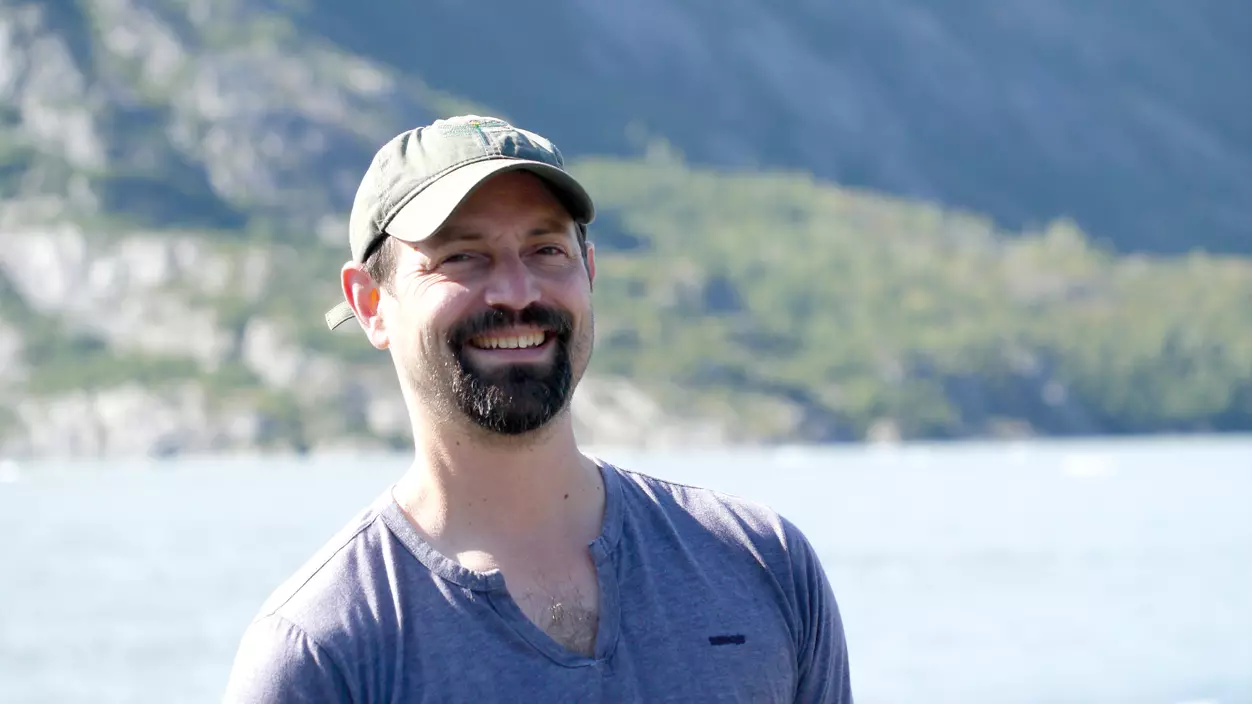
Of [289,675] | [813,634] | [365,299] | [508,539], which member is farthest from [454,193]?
[813,634]

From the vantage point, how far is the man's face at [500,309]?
17.7 feet

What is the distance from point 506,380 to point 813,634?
1.03 meters

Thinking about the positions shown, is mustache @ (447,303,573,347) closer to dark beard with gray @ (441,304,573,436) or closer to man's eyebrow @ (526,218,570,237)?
dark beard with gray @ (441,304,573,436)

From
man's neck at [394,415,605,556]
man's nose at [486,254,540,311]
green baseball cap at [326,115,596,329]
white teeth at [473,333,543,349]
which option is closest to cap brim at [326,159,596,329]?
green baseball cap at [326,115,596,329]

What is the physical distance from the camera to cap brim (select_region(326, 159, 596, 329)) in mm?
5242

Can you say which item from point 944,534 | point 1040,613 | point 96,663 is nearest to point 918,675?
point 1040,613

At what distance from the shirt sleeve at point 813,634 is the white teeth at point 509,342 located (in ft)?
2.79

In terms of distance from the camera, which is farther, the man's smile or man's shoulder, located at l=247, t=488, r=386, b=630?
the man's smile

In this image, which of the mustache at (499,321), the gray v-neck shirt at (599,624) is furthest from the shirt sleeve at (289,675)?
the mustache at (499,321)

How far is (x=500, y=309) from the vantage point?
541 cm

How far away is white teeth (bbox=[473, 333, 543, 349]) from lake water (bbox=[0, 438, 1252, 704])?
155 feet

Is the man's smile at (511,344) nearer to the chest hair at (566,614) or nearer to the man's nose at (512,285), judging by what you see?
the man's nose at (512,285)

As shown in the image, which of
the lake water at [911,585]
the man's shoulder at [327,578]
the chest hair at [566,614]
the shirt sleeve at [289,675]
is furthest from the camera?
the lake water at [911,585]

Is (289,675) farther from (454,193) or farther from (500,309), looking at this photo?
(454,193)
